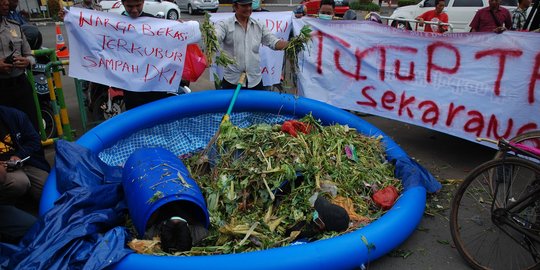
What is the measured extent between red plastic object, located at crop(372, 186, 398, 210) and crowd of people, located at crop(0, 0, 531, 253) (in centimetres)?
190

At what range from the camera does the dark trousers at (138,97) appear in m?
4.88

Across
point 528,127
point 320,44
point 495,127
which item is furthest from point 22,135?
point 528,127

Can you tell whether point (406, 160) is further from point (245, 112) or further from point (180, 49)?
point (180, 49)

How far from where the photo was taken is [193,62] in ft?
16.7

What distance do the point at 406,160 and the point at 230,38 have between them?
87.7 inches

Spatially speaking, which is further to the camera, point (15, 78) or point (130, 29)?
point (130, 29)

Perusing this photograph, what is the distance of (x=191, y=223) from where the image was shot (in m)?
3.15

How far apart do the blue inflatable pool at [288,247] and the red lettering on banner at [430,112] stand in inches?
28.4

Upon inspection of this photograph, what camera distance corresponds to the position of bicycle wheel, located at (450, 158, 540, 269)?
2916mm

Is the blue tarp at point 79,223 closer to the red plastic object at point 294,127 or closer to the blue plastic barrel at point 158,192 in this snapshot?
the blue plastic barrel at point 158,192

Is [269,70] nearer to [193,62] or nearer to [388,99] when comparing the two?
[193,62]

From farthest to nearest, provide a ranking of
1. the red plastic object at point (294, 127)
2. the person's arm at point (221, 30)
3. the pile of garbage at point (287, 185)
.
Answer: the person's arm at point (221, 30), the red plastic object at point (294, 127), the pile of garbage at point (287, 185)

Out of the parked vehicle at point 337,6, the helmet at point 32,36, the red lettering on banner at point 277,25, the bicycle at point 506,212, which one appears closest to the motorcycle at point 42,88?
the helmet at point 32,36

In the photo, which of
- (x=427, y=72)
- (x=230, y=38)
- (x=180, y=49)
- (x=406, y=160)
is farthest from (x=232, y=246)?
(x=427, y=72)
